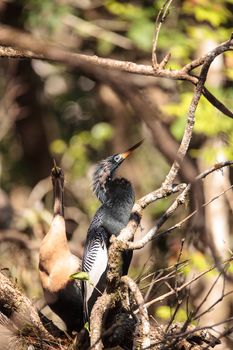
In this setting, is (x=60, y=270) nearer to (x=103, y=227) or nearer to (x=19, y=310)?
(x=103, y=227)

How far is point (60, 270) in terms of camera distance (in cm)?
497

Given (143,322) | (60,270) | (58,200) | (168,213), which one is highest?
(168,213)

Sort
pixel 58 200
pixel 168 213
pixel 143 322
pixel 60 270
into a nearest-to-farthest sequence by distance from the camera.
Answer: pixel 143 322 → pixel 168 213 → pixel 60 270 → pixel 58 200

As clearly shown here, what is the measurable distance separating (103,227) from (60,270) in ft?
1.49

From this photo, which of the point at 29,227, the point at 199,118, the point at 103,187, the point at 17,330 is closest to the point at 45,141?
the point at 29,227

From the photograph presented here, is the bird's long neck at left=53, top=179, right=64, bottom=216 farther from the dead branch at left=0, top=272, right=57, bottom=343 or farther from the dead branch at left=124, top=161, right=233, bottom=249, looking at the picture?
the dead branch at left=124, top=161, right=233, bottom=249

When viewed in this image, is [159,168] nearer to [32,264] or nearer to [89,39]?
[89,39]

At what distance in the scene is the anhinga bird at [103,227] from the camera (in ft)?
Result: 16.0

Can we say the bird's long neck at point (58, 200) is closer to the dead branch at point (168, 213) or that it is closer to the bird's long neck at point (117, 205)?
the bird's long neck at point (117, 205)

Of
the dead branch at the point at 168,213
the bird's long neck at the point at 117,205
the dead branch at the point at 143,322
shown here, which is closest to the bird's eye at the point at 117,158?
the bird's long neck at the point at 117,205

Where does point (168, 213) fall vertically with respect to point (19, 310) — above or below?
above

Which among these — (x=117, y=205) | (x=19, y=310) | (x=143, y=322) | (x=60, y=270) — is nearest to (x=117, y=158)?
(x=117, y=205)

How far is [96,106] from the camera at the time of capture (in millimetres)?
11094

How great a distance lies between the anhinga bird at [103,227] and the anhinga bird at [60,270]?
0.13 meters
